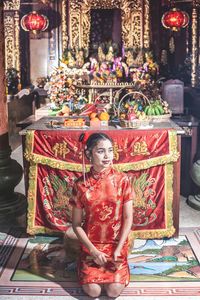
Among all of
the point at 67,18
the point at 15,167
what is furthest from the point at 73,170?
→ the point at 67,18

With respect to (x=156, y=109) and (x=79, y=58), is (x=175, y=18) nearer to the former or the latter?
(x=79, y=58)

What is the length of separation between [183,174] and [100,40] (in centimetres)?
720

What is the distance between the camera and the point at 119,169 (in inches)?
159

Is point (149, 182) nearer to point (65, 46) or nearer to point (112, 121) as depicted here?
point (112, 121)

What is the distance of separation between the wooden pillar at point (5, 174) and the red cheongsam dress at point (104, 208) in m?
1.77

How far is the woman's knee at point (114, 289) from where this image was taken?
10.3 feet

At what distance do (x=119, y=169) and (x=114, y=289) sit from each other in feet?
3.83

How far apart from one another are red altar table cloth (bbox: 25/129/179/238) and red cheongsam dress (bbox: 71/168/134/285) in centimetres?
89

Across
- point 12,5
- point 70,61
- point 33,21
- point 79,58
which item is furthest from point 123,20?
point 12,5

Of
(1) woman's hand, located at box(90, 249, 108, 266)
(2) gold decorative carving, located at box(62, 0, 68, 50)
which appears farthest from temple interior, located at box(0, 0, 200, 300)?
(2) gold decorative carving, located at box(62, 0, 68, 50)

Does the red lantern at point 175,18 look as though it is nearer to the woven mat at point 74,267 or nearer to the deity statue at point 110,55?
the deity statue at point 110,55

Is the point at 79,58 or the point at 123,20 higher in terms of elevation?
the point at 123,20

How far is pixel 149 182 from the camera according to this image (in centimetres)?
415

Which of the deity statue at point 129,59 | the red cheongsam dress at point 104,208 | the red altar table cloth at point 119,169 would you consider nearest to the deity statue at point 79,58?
the deity statue at point 129,59
